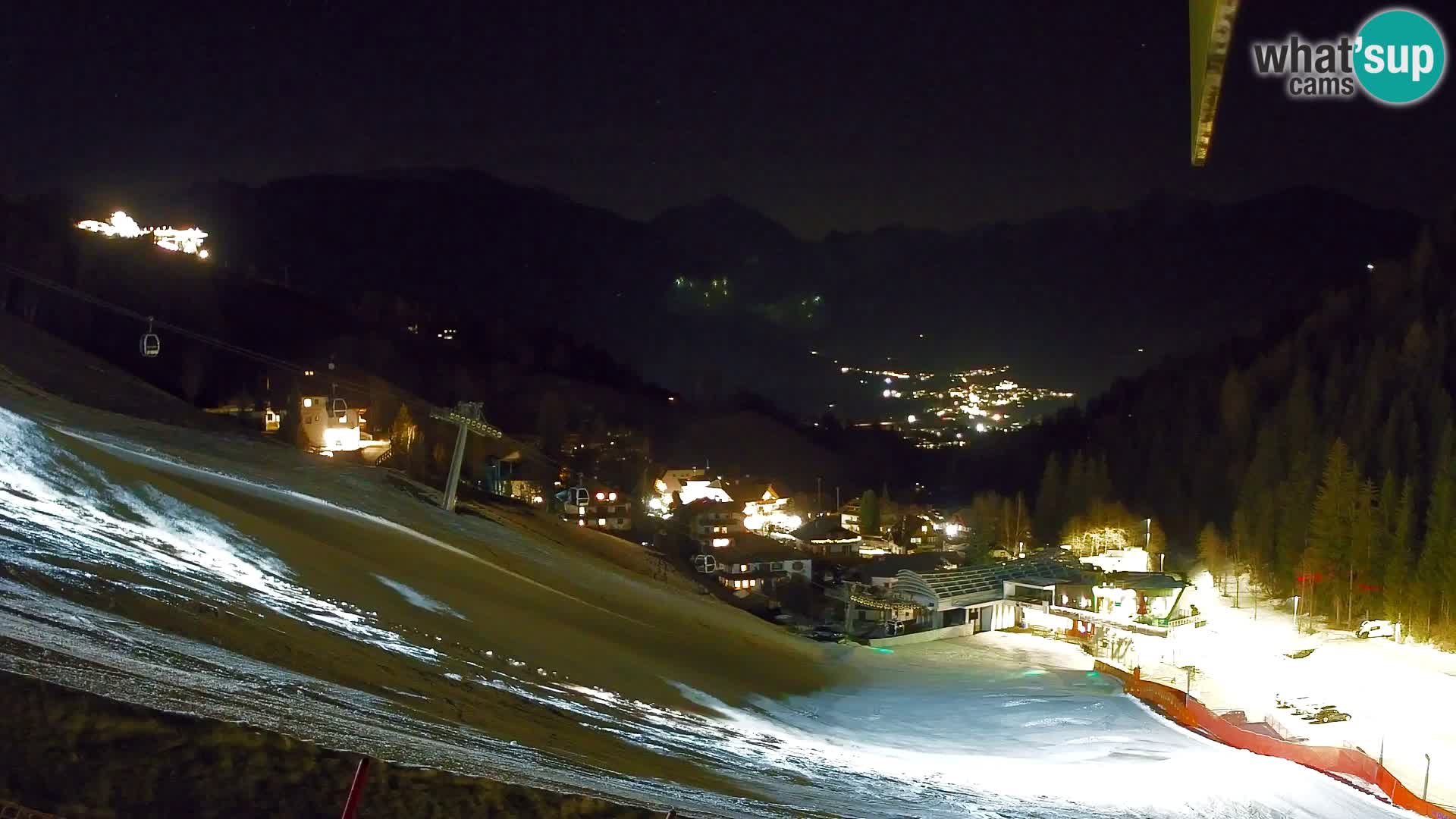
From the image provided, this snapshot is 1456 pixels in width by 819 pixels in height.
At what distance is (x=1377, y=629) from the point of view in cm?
3888

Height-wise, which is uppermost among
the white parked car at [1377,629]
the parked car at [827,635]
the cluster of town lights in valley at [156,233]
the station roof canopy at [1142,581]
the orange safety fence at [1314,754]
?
the cluster of town lights in valley at [156,233]

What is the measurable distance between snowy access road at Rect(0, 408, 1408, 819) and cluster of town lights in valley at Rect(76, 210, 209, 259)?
8017cm

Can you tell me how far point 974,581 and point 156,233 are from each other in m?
83.1

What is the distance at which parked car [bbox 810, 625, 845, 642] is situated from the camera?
35.9 metres

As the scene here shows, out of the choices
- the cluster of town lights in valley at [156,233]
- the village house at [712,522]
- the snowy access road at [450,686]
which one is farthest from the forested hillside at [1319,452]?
the cluster of town lights in valley at [156,233]

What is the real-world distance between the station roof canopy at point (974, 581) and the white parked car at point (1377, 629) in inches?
400

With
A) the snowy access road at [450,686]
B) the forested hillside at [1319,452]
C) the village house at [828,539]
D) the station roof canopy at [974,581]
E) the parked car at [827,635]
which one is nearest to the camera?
the snowy access road at [450,686]

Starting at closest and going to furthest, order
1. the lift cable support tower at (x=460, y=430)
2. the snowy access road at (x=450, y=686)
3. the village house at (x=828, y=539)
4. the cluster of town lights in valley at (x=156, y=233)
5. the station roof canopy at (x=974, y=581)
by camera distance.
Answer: the snowy access road at (x=450, y=686) → the lift cable support tower at (x=460, y=430) → the station roof canopy at (x=974, y=581) → the village house at (x=828, y=539) → the cluster of town lights in valley at (x=156, y=233)

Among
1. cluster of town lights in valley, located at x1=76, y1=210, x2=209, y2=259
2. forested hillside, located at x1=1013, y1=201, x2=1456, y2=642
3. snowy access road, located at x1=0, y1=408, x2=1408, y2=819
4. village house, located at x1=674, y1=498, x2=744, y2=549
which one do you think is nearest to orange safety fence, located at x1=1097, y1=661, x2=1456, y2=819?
snowy access road, located at x1=0, y1=408, x2=1408, y2=819

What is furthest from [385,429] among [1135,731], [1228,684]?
[1135,731]

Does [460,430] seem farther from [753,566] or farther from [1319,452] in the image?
[1319,452]

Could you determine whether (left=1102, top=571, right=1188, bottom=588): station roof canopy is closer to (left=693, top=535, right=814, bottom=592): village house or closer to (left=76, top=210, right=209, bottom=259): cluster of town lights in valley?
(left=693, top=535, right=814, bottom=592): village house

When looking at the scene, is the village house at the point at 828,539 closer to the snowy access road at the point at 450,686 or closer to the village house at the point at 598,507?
the village house at the point at 598,507

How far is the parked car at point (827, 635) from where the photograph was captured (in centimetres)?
3594
